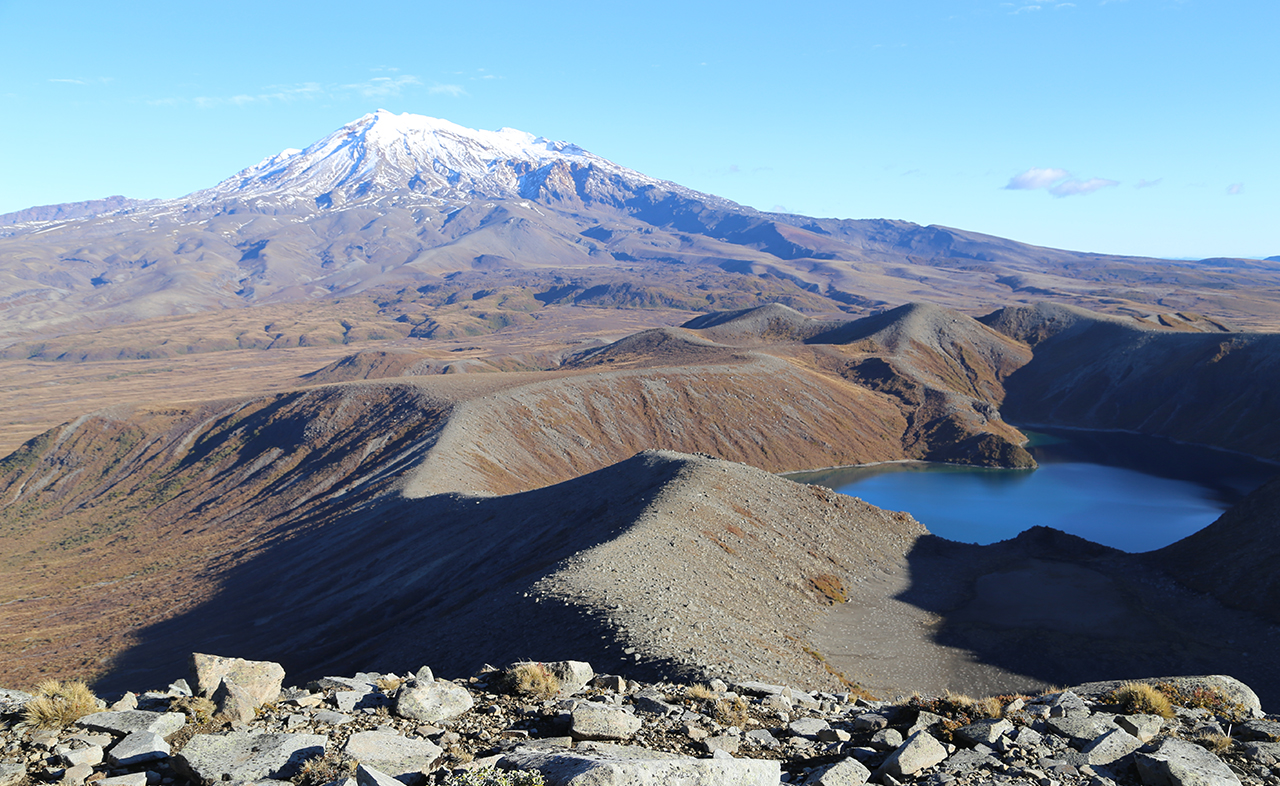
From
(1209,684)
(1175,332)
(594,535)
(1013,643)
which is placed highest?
(1175,332)

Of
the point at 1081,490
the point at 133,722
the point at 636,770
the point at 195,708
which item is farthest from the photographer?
the point at 1081,490

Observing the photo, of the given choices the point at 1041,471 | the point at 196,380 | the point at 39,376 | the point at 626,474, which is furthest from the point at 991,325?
the point at 39,376

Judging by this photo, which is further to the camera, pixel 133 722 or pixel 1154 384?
pixel 1154 384

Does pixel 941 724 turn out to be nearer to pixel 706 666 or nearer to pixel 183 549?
pixel 706 666

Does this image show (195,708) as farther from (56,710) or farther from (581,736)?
(581,736)

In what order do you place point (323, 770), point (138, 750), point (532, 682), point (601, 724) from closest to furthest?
point (323, 770) → point (138, 750) → point (601, 724) → point (532, 682)

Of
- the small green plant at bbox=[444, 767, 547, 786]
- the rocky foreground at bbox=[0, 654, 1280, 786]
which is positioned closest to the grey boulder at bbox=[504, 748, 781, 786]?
the rocky foreground at bbox=[0, 654, 1280, 786]

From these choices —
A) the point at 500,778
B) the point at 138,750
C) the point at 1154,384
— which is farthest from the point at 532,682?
the point at 1154,384
